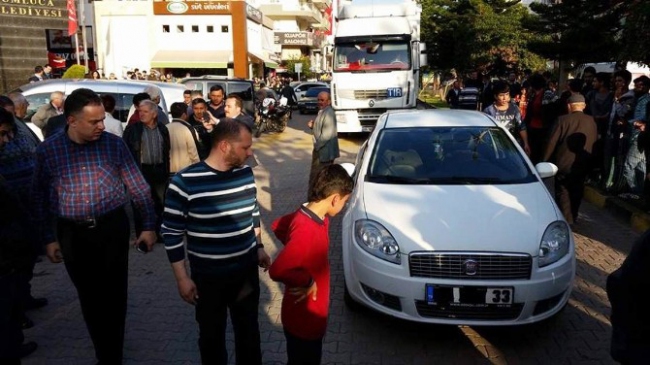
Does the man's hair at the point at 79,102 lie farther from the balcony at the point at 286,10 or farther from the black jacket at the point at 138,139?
the balcony at the point at 286,10

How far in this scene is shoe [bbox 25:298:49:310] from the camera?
466cm

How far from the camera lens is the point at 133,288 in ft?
17.0

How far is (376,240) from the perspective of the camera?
12.8ft

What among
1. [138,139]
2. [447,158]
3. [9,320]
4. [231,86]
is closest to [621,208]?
[447,158]

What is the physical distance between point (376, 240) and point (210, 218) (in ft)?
4.83

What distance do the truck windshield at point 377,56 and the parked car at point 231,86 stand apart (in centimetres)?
351

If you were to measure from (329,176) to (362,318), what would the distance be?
2.12 m

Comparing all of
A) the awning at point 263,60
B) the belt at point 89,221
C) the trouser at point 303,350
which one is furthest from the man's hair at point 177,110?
the awning at point 263,60

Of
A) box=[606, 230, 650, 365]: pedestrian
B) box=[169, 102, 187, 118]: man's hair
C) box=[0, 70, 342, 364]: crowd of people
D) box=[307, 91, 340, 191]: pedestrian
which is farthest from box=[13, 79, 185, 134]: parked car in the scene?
box=[606, 230, 650, 365]: pedestrian

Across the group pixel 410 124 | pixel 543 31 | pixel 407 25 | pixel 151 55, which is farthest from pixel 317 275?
pixel 151 55

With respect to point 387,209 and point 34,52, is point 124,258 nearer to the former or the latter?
point 387,209

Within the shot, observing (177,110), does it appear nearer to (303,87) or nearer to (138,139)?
(138,139)

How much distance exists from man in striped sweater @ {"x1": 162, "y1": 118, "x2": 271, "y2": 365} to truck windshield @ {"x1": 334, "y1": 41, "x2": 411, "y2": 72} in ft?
40.6

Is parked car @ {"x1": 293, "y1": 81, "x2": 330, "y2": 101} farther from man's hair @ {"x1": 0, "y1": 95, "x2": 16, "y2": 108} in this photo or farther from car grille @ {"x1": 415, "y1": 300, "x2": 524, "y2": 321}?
car grille @ {"x1": 415, "y1": 300, "x2": 524, "y2": 321}
